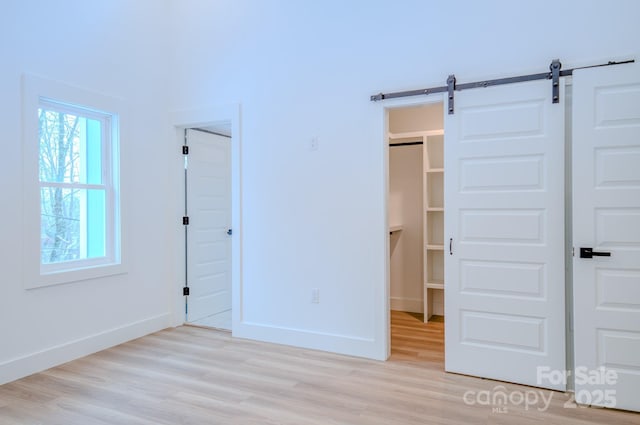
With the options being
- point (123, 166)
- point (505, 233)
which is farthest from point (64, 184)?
point (505, 233)

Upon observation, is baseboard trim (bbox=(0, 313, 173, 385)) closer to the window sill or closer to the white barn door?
the window sill

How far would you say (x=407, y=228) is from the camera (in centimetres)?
494

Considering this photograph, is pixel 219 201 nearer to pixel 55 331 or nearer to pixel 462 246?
pixel 55 331

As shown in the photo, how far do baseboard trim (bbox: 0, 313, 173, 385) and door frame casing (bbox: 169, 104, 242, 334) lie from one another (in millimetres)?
296

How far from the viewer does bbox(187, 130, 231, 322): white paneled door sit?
447 centimetres

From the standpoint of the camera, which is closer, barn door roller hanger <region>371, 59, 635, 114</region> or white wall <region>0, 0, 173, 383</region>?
barn door roller hanger <region>371, 59, 635, 114</region>

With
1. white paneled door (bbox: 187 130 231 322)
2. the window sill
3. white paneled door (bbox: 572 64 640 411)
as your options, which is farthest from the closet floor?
the window sill

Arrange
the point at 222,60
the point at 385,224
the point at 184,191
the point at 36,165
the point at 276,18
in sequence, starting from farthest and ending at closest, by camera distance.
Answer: the point at 184,191 < the point at 222,60 < the point at 276,18 < the point at 385,224 < the point at 36,165

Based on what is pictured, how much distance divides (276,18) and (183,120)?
142 centimetres

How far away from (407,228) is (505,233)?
211 cm

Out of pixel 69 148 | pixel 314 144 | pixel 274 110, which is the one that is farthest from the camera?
pixel 274 110

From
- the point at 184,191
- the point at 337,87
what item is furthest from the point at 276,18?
the point at 184,191

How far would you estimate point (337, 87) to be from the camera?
3488mm

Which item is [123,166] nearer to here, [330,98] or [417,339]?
[330,98]
